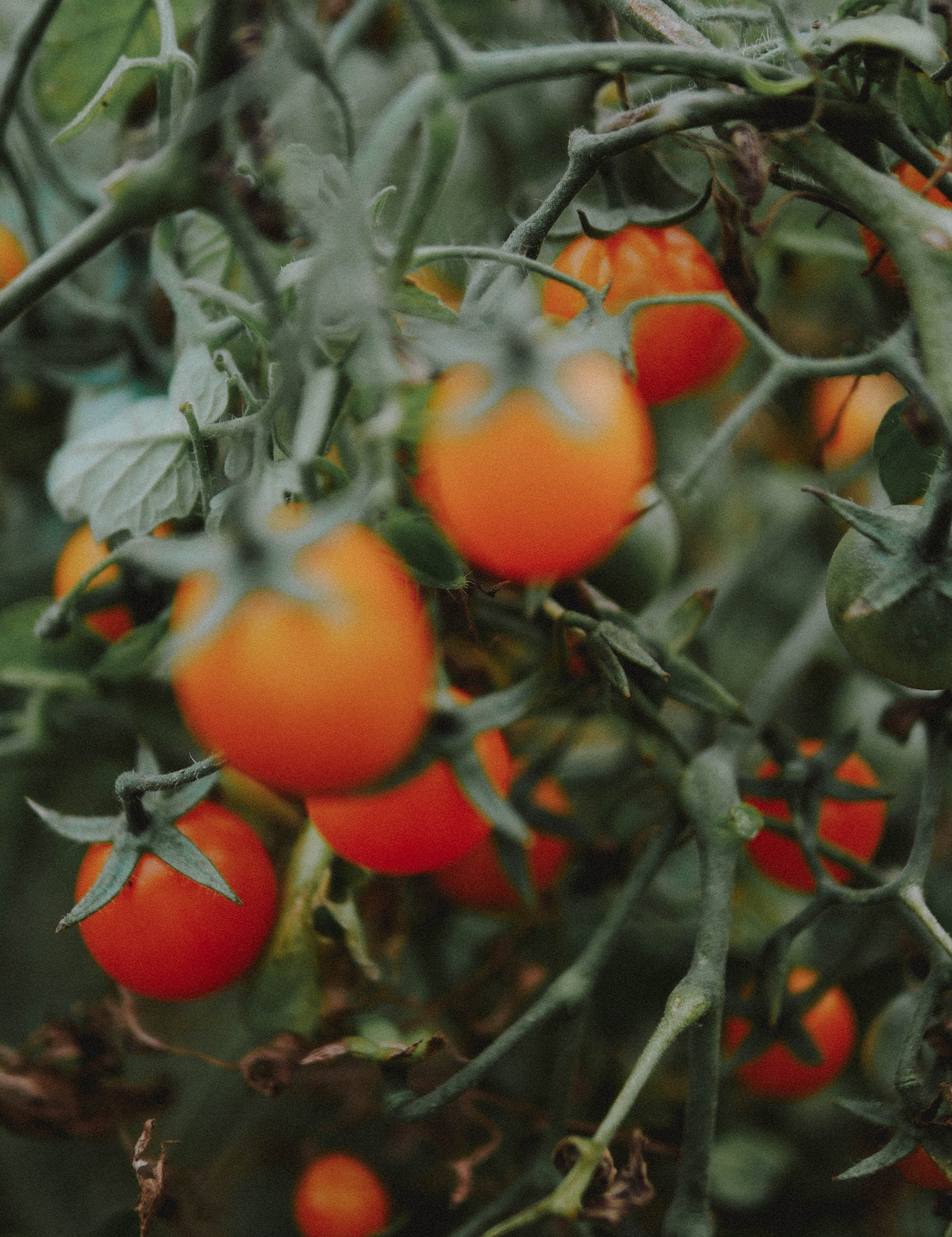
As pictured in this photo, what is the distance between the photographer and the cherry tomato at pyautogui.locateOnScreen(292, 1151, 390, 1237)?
0.67 meters

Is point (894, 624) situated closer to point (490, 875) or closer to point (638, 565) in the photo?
point (638, 565)

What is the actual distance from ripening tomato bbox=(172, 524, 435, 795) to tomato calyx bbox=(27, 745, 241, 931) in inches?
7.5

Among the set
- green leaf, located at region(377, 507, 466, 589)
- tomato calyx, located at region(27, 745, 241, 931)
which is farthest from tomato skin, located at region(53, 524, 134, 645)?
green leaf, located at region(377, 507, 466, 589)

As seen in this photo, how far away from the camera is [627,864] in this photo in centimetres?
77

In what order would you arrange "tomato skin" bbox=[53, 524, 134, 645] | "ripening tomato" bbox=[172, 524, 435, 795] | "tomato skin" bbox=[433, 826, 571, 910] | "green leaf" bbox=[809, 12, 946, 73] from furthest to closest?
"tomato skin" bbox=[433, 826, 571, 910]
"tomato skin" bbox=[53, 524, 134, 645]
"green leaf" bbox=[809, 12, 946, 73]
"ripening tomato" bbox=[172, 524, 435, 795]

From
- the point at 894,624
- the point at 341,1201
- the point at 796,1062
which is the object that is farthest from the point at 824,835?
the point at 341,1201

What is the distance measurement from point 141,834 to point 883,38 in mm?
493

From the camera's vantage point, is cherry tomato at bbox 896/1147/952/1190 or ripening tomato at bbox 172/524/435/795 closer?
ripening tomato at bbox 172/524/435/795

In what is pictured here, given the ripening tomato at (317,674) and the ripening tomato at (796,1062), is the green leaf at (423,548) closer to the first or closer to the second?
the ripening tomato at (317,674)

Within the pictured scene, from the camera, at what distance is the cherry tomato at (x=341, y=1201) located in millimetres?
669

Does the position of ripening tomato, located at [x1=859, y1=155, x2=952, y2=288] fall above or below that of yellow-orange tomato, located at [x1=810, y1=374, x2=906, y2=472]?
above

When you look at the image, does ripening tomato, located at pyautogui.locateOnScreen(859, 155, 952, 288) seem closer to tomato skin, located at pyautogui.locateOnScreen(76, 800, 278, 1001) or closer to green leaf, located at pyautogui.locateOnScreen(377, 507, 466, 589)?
green leaf, located at pyautogui.locateOnScreen(377, 507, 466, 589)

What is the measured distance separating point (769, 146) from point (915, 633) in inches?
9.5

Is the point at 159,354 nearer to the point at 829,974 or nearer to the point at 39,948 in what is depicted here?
the point at 39,948
